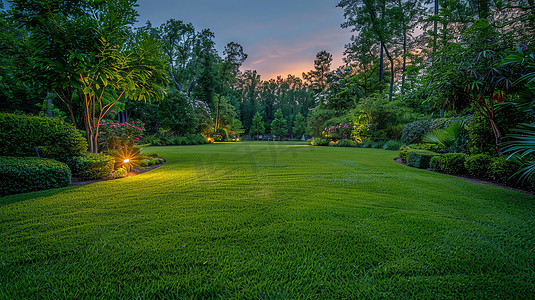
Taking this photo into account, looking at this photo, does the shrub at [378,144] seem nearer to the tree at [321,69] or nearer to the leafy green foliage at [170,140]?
the leafy green foliage at [170,140]

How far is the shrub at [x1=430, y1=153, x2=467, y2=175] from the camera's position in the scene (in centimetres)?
506

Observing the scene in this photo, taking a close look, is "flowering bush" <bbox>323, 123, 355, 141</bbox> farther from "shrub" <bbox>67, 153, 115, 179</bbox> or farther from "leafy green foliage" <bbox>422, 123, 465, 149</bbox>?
"shrub" <bbox>67, 153, 115, 179</bbox>

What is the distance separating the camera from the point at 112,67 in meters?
4.31

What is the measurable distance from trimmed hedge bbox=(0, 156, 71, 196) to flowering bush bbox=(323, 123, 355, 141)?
18033 mm

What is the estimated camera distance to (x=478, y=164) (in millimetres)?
4586

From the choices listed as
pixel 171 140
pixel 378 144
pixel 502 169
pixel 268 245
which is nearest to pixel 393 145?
pixel 378 144

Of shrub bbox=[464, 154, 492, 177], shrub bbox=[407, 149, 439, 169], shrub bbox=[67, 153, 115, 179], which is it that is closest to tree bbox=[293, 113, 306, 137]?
shrub bbox=[407, 149, 439, 169]

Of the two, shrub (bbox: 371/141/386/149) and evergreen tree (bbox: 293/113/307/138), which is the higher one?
evergreen tree (bbox: 293/113/307/138)

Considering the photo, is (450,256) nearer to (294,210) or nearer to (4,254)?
(294,210)

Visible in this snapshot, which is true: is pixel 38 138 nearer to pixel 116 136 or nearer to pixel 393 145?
pixel 116 136

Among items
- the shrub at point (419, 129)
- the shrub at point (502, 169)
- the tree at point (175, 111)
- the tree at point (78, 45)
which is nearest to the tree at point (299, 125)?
the tree at point (175, 111)

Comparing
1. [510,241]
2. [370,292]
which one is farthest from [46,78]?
[510,241]

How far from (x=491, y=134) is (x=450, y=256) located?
5156 mm

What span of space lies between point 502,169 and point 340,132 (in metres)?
14.7
